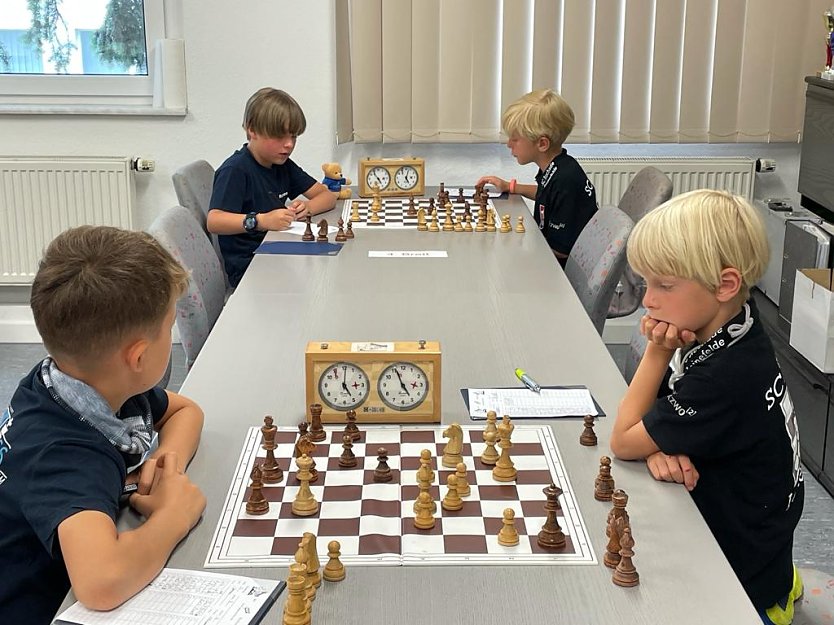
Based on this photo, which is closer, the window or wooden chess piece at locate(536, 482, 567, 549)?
wooden chess piece at locate(536, 482, 567, 549)

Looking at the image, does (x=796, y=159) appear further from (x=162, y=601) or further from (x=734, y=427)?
(x=162, y=601)

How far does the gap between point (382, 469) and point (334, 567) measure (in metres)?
0.27

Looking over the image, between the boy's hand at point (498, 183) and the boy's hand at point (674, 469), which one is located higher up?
the boy's hand at point (498, 183)

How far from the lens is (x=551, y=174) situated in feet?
11.2

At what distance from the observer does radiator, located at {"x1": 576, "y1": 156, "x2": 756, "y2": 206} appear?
14.2 feet

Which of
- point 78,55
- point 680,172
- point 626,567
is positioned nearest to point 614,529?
point 626,567

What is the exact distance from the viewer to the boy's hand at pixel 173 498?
130cm

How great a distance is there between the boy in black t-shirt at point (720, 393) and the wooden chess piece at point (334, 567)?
0.52m

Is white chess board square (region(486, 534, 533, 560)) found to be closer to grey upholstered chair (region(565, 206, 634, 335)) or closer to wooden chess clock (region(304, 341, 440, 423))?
wooden chess clock (region(304, 341, 440, 423))

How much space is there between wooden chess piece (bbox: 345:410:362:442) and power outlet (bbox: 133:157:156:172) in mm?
3024

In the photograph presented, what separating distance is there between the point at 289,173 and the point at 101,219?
1196 mm

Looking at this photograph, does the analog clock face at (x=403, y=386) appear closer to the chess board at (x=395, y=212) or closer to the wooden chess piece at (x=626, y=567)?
the wooden chess piece at (x=626, y=567)

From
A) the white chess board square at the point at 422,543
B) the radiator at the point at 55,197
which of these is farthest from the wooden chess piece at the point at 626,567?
the radiator at the point at 55,197

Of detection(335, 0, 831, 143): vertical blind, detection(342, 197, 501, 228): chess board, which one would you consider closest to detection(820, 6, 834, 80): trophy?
detection(335, 0, 831, 143): vertical blind
